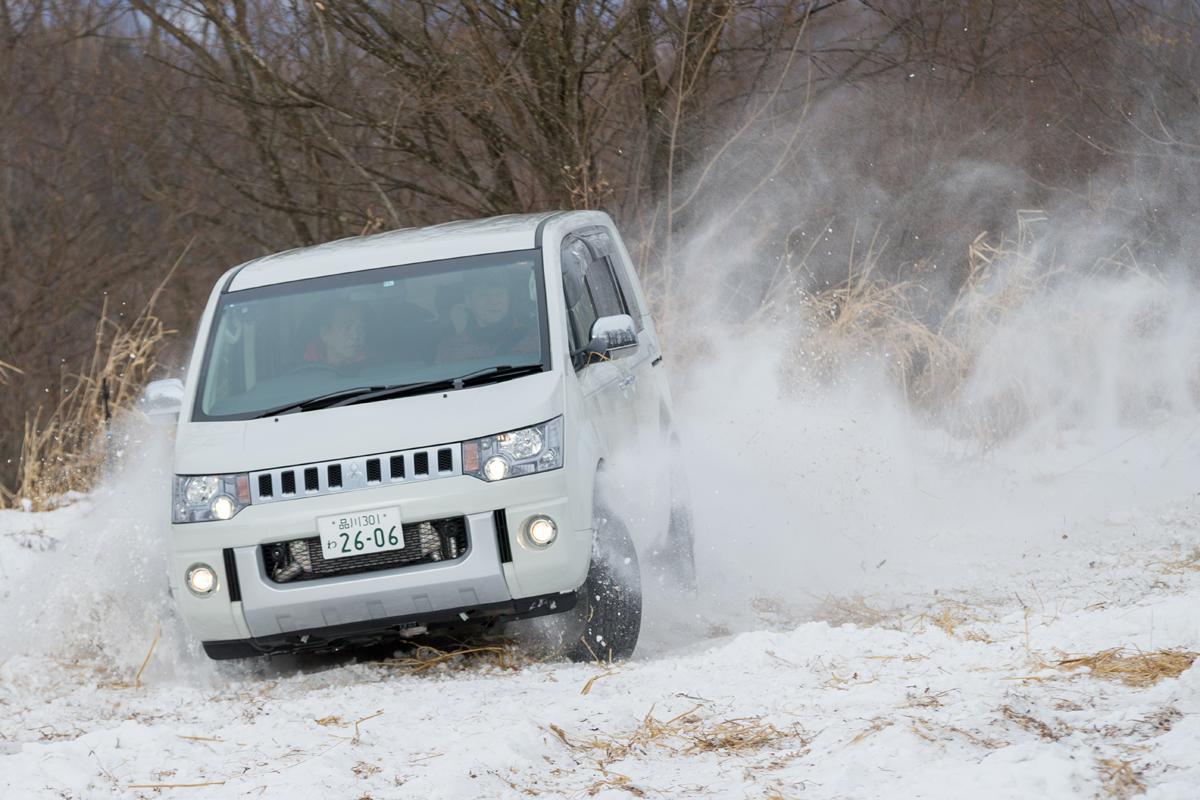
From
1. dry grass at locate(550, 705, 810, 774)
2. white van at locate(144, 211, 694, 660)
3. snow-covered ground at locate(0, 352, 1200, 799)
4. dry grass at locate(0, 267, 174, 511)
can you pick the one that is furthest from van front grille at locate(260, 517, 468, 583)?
dry grass at locate(0, 267, 174, 511)

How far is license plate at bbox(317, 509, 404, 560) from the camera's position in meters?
5.89

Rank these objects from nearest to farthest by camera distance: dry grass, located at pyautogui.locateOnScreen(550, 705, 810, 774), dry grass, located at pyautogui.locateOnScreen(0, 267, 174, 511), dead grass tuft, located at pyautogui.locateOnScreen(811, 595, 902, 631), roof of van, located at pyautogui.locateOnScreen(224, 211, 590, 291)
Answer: dry grass, located at pyautogui.locateOnScreen(550, 705, 810, 774) → roof of van, located at pyautogui.locateOnScreen(224, 211, 590, 291) → dead grass tuft, located at pyautogui.locateOnScreen(811, 595, 902, 631) → dry grass, located at pyautogui.locateOnScreen(0, 267, 174, 511)

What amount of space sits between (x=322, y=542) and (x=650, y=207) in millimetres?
Result: 8789

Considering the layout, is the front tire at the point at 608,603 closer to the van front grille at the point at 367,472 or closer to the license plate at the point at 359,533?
the van front grille at the point at 367,472

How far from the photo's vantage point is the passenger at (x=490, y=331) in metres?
6.51

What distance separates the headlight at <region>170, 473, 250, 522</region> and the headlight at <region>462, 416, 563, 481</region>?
89 cm

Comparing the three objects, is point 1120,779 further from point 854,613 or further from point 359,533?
point 854,613

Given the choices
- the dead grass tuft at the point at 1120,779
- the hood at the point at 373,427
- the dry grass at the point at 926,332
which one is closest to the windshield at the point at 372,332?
the hood at the point at 373,427

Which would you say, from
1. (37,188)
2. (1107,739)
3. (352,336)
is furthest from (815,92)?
(1107,739)

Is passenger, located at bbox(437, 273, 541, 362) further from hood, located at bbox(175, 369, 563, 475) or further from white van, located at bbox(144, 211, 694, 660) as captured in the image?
hood, located at bbox(175, 369, 563, 475)

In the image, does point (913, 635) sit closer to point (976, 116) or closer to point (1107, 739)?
point (1107, 739)

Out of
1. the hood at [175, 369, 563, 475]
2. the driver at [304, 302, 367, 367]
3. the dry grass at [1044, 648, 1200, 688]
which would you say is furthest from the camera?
the driver at [304, 302, 367, 367]

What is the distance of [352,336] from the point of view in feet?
22.0

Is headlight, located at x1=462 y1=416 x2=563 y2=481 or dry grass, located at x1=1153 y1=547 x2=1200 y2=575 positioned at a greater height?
headlight, located at x1=462 y1=416 x2=563 y2=481
